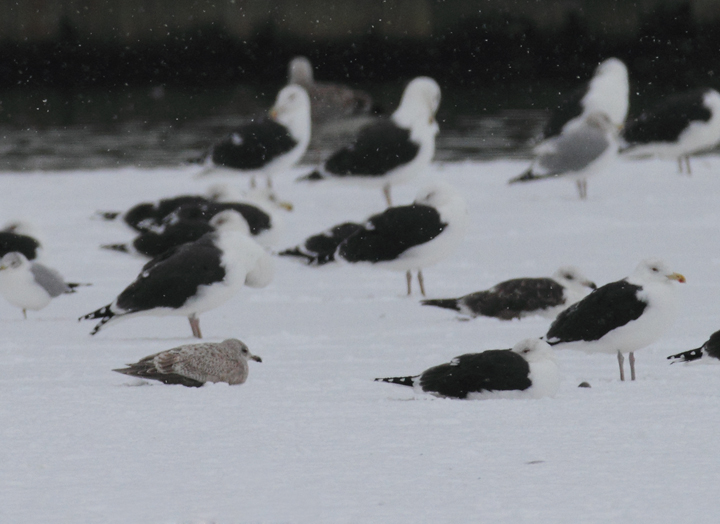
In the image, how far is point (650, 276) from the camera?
6234mm

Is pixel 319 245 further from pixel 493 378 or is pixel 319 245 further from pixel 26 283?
pixel 493 378

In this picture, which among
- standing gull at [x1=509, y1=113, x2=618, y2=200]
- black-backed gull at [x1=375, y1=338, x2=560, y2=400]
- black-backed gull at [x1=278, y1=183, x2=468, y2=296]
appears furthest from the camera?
standing gull at [x1=509, y1=113, x2=618, y2=200]

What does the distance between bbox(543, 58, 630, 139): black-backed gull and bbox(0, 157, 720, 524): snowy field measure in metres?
3.43

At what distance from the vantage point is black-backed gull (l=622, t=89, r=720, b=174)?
13.7 m

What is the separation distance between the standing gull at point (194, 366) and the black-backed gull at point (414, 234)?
2.98m

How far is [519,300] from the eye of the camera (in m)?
7.82

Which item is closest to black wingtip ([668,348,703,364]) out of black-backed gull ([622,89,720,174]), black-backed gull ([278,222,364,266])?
black-backed gull ([278,222,364,266])

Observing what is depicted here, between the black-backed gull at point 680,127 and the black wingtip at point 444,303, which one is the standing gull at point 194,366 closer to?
the black wingtip at point 444,303

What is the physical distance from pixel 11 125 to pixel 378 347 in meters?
20.2

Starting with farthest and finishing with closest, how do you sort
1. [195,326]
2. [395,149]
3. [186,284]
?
[395,149] → [195,326] → [186,284]

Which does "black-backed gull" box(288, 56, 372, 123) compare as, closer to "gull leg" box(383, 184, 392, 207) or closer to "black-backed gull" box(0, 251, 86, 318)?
"gull leg" box(383, 184, 392, 207)

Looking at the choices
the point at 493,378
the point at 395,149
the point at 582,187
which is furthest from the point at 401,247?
the point at 582,187

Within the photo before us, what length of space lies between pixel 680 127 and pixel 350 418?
386 inches

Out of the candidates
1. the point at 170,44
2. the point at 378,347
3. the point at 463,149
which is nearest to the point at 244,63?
the point at 170,44
